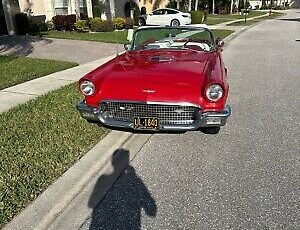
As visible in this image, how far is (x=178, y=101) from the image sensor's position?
378 centimetres

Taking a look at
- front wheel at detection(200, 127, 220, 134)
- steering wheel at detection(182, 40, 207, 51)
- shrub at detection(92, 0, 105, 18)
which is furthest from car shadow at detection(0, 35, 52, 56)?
front wheel at detection(200, 127, 220, 134)

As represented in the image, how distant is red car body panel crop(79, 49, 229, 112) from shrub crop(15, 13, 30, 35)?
45.0 feet

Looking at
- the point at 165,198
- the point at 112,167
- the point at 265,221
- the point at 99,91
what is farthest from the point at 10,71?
the point at 265,221

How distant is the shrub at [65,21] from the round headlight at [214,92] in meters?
16.4

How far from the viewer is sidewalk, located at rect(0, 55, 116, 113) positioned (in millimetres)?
5957

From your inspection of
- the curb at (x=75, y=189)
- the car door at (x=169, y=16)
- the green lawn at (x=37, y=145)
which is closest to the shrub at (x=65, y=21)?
the car door at (x=169, y=16)

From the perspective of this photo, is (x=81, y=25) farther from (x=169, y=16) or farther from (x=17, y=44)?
(x=169, y=16)

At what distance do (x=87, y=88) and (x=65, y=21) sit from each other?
15.7 meters

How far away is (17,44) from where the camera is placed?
1356 cm

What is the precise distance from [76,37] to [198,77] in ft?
41.4

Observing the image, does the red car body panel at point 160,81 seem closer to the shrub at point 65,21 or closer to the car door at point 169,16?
the shrub at point 65,21

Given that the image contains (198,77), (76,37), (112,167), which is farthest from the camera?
(76,37)

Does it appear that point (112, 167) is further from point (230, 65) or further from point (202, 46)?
point (230, 65)

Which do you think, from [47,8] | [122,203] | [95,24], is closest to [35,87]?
[122,203]
